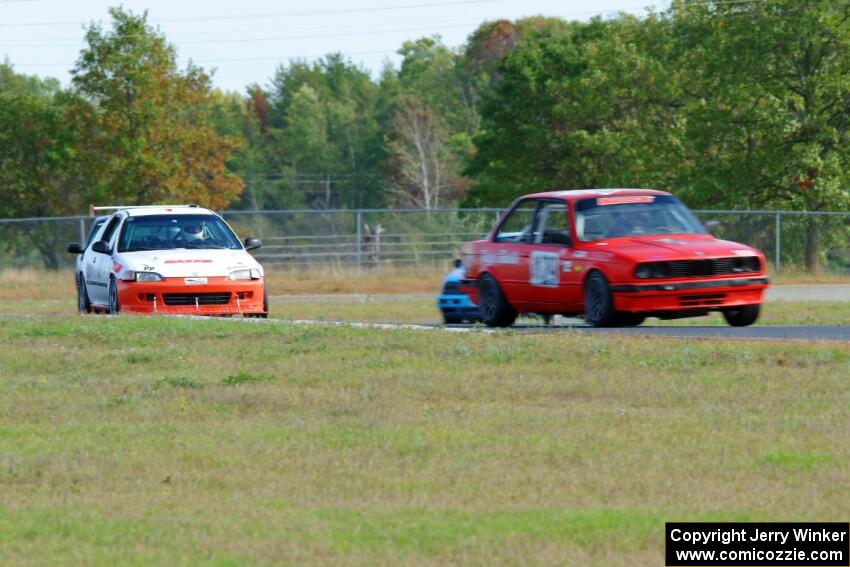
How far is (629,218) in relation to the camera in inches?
663

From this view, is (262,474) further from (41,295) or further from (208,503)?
(41,295)

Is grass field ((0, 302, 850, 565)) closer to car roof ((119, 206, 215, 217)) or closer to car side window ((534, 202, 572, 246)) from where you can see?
car side window ((534, 202, 572, 246))

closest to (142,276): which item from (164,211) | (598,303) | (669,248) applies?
(164,211)

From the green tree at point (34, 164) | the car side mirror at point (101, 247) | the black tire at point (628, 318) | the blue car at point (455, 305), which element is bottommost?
the blue car at point (455, 305)

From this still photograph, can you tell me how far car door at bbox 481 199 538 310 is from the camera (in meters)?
17.2

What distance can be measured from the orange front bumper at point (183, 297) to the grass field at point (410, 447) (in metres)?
4.64

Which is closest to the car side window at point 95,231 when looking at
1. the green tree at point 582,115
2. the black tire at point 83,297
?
the black tire at point 83,297

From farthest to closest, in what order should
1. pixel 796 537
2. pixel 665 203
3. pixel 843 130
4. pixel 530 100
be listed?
pixel 530 100
pixel 843 130
pixel 665 203
pixel 796 537

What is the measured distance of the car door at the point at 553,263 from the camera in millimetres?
16500

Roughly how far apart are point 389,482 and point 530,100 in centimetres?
5181

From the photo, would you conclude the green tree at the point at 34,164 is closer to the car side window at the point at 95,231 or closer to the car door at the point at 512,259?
the car side window at the point at 95,231

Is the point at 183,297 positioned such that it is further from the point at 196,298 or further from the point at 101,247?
the point at 101,247

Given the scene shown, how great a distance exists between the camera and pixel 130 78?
167ft

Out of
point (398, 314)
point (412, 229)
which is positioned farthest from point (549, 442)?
point (412, 229)
